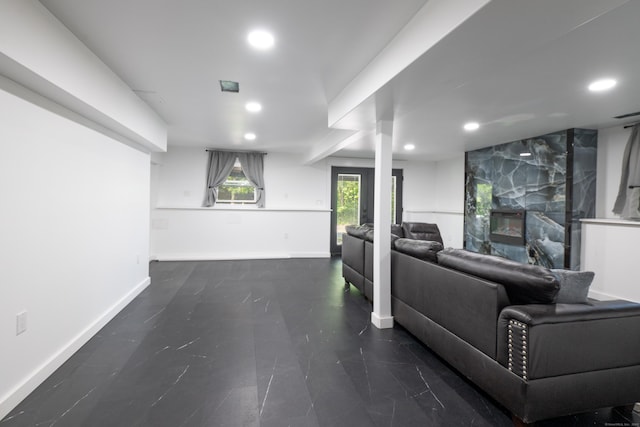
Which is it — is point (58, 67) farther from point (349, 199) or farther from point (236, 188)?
point (349, 199)

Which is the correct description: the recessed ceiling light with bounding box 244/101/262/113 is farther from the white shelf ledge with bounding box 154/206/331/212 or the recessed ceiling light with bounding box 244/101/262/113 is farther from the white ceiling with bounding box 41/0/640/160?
the white shelf ledge with bounding box 154/206/331/212

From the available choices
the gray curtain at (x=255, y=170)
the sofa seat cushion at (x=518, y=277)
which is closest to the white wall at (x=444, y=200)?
the gray curtain at (x=255, y=170)

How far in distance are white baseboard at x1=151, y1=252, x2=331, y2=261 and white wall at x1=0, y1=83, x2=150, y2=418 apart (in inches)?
117

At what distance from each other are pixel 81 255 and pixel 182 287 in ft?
6.05

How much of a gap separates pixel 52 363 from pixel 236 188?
4.92 meters

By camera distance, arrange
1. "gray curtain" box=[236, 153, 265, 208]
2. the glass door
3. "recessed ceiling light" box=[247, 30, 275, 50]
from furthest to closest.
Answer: the glass door → "gray curtain" box=[236, 153, 265, 208] → "recessed ceiling light" box=[247, 30, 275, 50]

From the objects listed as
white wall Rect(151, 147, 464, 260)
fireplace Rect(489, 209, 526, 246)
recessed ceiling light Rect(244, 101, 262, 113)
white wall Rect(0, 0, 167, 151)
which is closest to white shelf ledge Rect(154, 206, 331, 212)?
white wall Rect(151, 147, 464, 260)

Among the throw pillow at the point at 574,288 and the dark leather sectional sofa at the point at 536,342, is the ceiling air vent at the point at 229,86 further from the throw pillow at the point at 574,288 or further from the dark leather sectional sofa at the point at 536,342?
the throw pillow at the point at 574,288

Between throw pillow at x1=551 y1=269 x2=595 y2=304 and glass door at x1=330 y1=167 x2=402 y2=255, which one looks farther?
glass door at x1=330 y1=167 x2=402 y2=255

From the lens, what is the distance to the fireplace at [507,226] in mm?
4898

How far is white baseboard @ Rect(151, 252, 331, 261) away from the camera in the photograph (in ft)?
20.4

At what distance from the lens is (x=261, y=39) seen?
2084 millimetres

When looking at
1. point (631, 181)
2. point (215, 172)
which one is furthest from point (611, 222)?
point (215, 172)

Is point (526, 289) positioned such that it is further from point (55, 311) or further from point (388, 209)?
point (55, 311)
